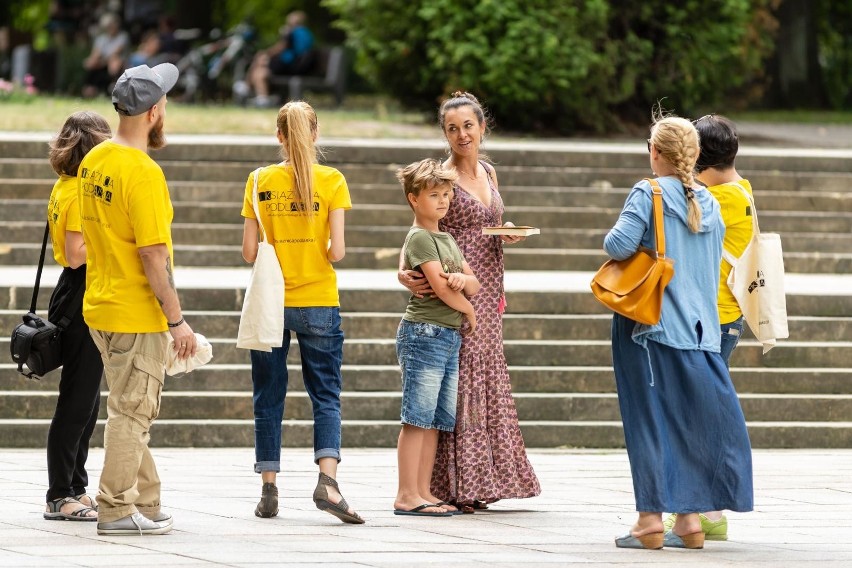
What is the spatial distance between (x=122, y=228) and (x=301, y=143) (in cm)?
87

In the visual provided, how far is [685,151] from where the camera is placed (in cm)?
571

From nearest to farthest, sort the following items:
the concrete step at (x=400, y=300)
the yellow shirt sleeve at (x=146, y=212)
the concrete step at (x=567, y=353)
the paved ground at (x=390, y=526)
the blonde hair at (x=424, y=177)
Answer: the paved ground at (x=390, y=526) → the yellow shirt sleeve at (x=146, y=212) → the blonde hair at (x=424, y=177) → the concrete step at (x=567, y=353) → the concrete step at (x=400, y=300)

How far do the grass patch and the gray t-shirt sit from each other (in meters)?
7.71

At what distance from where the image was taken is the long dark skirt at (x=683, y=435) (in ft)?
18.5

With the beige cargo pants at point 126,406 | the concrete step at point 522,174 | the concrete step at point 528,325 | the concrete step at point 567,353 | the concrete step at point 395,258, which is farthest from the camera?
the concrete step at point 522,174

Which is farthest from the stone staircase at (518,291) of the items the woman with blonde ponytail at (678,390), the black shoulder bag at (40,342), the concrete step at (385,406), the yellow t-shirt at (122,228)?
the woman with blonde ponytail at (678,390)

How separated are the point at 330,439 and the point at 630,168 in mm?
7141

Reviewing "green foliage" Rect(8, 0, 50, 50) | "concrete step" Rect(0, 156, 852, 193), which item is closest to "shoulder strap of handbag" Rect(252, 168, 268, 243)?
"concrete step" Rect(0, 156, 852, 193)

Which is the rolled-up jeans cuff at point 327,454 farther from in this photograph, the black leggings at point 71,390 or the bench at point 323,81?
the bench at point 323,81

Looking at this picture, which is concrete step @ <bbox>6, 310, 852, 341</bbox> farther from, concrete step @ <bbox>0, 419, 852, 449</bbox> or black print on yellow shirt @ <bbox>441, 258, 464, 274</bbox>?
black print on yellow shirt @ <bbox>441, 258, 464, 274</bbox>

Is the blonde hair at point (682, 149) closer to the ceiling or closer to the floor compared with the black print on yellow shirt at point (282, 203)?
closer to the ceiling

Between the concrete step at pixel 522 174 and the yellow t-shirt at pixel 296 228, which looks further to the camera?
the concrete step at pixel 522 174

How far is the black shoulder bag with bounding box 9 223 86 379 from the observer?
594 cm

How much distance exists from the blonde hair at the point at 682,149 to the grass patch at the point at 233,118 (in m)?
8.61
